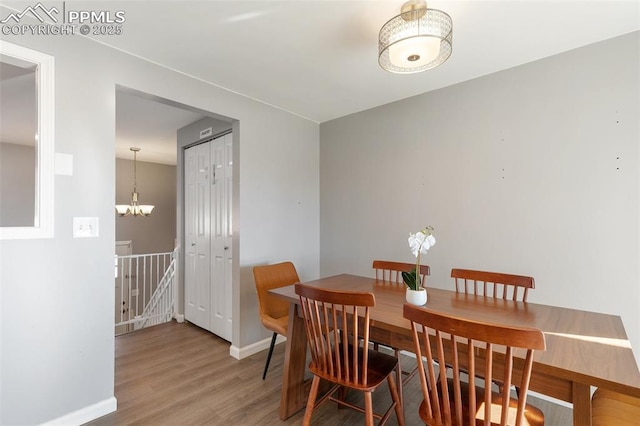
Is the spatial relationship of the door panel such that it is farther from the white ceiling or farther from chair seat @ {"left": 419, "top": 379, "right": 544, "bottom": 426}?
chair seat @ {"left": 419, "top": 379, "right": 544, "bottom": 426}

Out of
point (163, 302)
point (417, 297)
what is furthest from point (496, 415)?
point (163, 302)

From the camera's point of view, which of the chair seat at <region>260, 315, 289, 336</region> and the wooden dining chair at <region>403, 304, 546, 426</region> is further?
the chair seat at <region>260, 315, 289, 336</region>

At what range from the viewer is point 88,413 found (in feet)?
5.87

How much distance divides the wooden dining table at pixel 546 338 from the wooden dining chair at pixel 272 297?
40 cm

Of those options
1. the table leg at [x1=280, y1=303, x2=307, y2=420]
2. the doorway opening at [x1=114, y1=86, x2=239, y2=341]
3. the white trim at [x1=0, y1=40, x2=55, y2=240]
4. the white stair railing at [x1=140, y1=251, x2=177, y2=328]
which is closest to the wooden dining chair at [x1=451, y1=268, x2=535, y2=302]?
the table leg at [x1=280, y1=303, x2=307, y2=420]

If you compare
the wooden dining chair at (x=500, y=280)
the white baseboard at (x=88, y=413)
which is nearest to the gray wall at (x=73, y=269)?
the white baseboard at (x=88, y=413)

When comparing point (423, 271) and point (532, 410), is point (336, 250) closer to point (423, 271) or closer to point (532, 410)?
point (423, 271)

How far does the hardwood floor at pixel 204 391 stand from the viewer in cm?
184

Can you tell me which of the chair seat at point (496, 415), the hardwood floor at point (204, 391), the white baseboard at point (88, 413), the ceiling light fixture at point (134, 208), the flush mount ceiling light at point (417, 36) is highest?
the flush mount ceiling light at point (417, 36)

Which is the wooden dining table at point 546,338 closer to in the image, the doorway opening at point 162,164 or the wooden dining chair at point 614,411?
the wooden dining chair at point 614,411

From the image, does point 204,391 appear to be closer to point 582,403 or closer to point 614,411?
point 582,403

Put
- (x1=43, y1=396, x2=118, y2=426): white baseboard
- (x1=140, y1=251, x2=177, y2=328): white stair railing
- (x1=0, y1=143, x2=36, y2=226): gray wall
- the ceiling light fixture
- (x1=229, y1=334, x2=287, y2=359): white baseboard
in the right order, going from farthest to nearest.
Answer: the ceiling light fixture < (x1=140, y1=251, x2=177, y2=328): white stair railing < (x1=229, y1=334, x2=287, y2=359): white baseboard < (x1=0, y1=143, x2=36, y2=226): gray wall < (x1=43, y1=396, x2=118, y2=426): white baseboard

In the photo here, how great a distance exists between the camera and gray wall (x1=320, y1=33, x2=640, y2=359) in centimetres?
183

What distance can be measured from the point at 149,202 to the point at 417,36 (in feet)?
20.1
